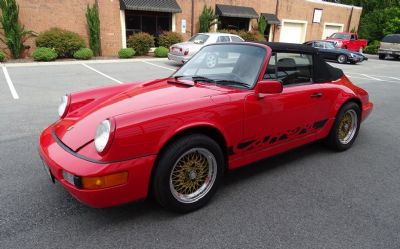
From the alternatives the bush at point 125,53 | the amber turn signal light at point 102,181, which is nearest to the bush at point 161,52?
the bush at point 125,53

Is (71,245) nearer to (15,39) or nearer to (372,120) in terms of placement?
(372,120)

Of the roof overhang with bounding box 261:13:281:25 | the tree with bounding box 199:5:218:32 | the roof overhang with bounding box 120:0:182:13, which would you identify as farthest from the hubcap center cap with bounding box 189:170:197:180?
the roof overhang with bounding box 261:13:281:25

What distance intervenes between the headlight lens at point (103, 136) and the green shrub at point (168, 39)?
56.3 ft

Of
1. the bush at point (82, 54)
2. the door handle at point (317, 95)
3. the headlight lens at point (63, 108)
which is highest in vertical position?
the door handle at point (317, 95)

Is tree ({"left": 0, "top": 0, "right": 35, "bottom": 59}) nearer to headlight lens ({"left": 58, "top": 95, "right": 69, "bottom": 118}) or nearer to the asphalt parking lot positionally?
the asphalt parking lot

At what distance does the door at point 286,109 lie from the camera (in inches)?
123

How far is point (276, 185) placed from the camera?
3.36 meters

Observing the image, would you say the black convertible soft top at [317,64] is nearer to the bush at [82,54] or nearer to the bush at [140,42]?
the bush at [82,54]

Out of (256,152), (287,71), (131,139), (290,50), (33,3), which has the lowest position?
(256,152)

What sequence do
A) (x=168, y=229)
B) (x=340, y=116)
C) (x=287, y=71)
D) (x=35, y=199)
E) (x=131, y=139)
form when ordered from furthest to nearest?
(x=340, y=116) → (x=287, y=71) → (x=35, y=199) → (x=168, y=229) → (x=131, y=139)

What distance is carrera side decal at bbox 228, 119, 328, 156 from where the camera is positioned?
10.1 ft

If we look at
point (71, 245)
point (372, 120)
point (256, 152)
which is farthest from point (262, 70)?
point (372, 120)

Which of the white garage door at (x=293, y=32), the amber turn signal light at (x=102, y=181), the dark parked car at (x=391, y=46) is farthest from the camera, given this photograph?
the white garage door at (x=293, y=32)

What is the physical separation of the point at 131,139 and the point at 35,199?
1338 millimetres
